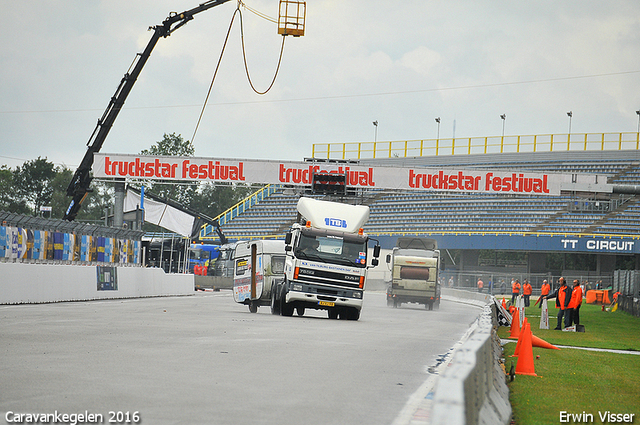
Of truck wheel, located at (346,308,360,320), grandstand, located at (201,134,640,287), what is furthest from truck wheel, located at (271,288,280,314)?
grandstand, located at (201,134,640,287)

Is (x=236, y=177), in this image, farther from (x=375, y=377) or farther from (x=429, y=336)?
(x=375, y=377)

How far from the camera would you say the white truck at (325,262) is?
2367 centimetres

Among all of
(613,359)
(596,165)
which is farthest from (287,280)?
(596,165)

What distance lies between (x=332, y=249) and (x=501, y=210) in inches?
1633

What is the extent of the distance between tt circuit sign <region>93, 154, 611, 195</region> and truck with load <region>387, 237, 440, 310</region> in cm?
360

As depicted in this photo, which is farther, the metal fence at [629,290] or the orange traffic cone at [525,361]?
the metal fence at [629,290]

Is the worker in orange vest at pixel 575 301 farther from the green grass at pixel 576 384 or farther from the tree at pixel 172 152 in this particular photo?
the tree at pixel 172 152

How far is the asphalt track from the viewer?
23.1 ft

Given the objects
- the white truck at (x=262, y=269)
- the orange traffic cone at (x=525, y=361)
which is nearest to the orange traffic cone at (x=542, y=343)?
the orange traffic cone at (x=525, y=361)

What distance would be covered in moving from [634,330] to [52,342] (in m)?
19.7

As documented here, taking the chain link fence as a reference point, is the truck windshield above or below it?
above

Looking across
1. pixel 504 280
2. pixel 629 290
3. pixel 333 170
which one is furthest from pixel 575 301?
pixel 504 280

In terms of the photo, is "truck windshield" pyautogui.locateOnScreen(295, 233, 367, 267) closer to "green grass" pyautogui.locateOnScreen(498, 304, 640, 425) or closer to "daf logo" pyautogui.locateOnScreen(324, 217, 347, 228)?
"daf logo" pyautogui.locateOnScreen(324, 217, 347, 228)

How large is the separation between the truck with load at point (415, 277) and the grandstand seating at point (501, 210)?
20.3 meters
